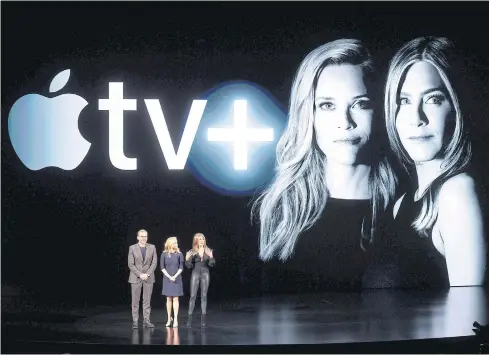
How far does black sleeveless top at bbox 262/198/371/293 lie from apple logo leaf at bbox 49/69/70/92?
11.9 ft

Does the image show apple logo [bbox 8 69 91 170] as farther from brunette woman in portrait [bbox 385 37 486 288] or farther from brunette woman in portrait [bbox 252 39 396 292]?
brunette woman in portrait [bbox 385 37 486 288]

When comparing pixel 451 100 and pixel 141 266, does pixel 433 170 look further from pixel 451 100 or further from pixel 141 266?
pixel 141 266

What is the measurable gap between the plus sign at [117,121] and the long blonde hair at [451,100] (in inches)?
136

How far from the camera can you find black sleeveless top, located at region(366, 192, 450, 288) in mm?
11578

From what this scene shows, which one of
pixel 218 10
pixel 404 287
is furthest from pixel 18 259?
pixel 404 287

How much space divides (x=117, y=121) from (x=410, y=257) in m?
4.30

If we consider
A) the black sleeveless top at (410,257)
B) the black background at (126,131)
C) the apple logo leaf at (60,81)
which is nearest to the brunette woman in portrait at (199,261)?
the black background at (126,131)

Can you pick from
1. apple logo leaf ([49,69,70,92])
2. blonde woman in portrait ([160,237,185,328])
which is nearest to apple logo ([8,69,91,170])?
apple logo leaf ([49,69,70,92])

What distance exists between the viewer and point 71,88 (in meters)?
11.4

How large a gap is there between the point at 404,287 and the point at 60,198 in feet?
15.5

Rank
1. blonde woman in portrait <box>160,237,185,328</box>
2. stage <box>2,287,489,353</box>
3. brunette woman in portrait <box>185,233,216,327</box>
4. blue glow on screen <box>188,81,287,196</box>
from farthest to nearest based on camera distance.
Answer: blue glow on screen <box>188,81,287,196</box>, brunette woman in portrait <box>185,233,216,327</box>, blonde woman in portrait <box>160,237,185,328</box>, stage <box>2,287,489,353</box>

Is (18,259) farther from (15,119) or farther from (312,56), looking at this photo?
(312,56)

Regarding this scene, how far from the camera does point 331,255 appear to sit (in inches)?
454

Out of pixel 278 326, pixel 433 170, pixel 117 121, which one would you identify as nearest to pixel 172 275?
pixel 278 326
